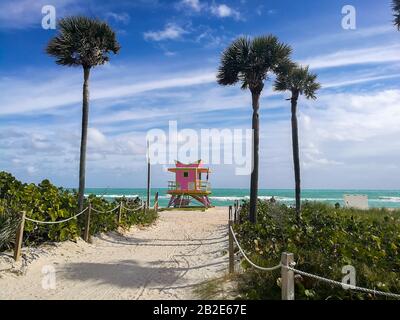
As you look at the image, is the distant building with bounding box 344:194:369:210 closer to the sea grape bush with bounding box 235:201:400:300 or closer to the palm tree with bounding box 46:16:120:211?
the sea grape bush with bounding box 235:201:400:300

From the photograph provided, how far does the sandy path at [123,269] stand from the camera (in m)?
7.41

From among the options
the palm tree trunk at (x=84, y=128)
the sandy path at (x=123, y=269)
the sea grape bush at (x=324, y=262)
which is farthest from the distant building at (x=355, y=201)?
the palm tree trunk at (x=84, y=128)

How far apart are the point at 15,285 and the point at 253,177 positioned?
8.93m

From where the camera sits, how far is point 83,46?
44.4 feet

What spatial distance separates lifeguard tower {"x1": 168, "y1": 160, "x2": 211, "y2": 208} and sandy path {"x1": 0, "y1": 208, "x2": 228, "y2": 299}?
2308 cm

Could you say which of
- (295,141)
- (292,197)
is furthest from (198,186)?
(292,197)

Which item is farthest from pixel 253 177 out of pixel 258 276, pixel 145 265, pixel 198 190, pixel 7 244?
pixel 198 190

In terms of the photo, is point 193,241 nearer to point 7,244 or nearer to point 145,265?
point 145,265

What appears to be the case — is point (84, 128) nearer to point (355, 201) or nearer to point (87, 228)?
point (87, 228)

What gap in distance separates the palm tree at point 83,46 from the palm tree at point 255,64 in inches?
180

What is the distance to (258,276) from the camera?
7406 millimetres

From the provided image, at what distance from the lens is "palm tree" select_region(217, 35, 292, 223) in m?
14.4

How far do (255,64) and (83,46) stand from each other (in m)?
6.20

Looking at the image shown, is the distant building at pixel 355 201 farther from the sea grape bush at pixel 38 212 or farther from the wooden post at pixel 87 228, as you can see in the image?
the wooden post at pixel 87 228
